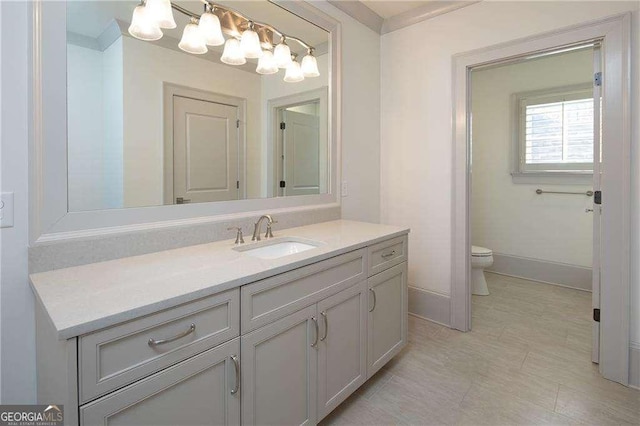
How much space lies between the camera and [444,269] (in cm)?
269

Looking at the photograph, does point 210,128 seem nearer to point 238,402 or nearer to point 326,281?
point 326,281

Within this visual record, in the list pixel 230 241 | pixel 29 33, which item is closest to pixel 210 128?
pixel 230 241

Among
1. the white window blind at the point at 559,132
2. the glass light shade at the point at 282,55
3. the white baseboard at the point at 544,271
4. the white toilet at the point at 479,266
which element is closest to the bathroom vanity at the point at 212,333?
the glass light shade at the point at 282,55

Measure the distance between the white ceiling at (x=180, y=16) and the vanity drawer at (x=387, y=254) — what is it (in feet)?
4.79

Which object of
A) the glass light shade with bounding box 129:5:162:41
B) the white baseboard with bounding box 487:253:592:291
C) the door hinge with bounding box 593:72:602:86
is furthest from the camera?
the white baseboard with bounding box 487:253:592:291

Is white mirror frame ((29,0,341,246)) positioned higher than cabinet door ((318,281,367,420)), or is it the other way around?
white mirror frame ((29,0,341,246))

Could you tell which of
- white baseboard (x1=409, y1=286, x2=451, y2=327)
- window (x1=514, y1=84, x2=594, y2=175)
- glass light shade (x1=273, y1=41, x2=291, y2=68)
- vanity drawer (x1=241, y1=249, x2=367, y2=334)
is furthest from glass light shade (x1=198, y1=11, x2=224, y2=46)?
window (x1=514, y1=84, x2=594, y2=175)

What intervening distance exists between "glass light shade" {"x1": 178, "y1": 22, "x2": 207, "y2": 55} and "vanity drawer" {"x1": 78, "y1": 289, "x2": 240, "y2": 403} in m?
1.25

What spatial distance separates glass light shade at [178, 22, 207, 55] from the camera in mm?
1602

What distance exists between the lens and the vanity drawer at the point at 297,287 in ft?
3.83

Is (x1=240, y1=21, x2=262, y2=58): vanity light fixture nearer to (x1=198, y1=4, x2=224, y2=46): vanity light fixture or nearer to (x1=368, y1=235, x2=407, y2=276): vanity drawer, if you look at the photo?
(x1=198, y1=4, x2=224, y2=46): vanity light fixture

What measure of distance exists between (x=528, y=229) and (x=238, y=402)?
377cm

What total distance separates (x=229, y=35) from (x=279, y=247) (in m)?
1.19

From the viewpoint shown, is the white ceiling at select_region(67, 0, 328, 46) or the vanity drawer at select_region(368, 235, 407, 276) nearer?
the white ceiling at select_region(67, 0, 328, 46)
